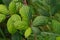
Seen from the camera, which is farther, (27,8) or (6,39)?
(6,39)

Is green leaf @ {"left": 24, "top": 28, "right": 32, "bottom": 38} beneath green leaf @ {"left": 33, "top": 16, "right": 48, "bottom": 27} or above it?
beneath

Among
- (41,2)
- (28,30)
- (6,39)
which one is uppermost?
(41,2)

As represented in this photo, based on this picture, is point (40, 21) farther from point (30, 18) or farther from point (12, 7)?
point (12, 7)

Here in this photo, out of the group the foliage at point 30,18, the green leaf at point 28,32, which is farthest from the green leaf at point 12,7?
the green leaf at point 28,32

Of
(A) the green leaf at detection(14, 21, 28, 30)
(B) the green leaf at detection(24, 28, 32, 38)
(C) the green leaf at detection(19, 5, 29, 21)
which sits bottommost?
(B) the green leaf at detection(24, 28, 32, 38)

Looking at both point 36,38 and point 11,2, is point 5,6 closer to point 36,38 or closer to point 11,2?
point 11,2

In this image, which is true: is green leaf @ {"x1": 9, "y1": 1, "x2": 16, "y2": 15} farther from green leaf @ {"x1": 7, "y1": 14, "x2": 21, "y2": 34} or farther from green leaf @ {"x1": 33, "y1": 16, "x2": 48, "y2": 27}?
green leaf @ {"x1": 33, "y1": 16, "x2": 48, "y2": 27}

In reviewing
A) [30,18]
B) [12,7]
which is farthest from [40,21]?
[12,7]

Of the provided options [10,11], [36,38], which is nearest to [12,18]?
[10,11]

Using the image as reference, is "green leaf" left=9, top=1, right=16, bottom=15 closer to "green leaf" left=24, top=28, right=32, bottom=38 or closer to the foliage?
the foliage

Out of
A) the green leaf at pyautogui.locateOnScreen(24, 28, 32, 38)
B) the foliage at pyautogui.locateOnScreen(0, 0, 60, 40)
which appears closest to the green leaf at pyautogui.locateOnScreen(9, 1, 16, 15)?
the foliage at pyautogui.locateOnScreen(0, 0, 60, 40)

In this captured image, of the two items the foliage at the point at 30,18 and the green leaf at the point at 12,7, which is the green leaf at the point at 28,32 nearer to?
the foliage at the point at 30,18
